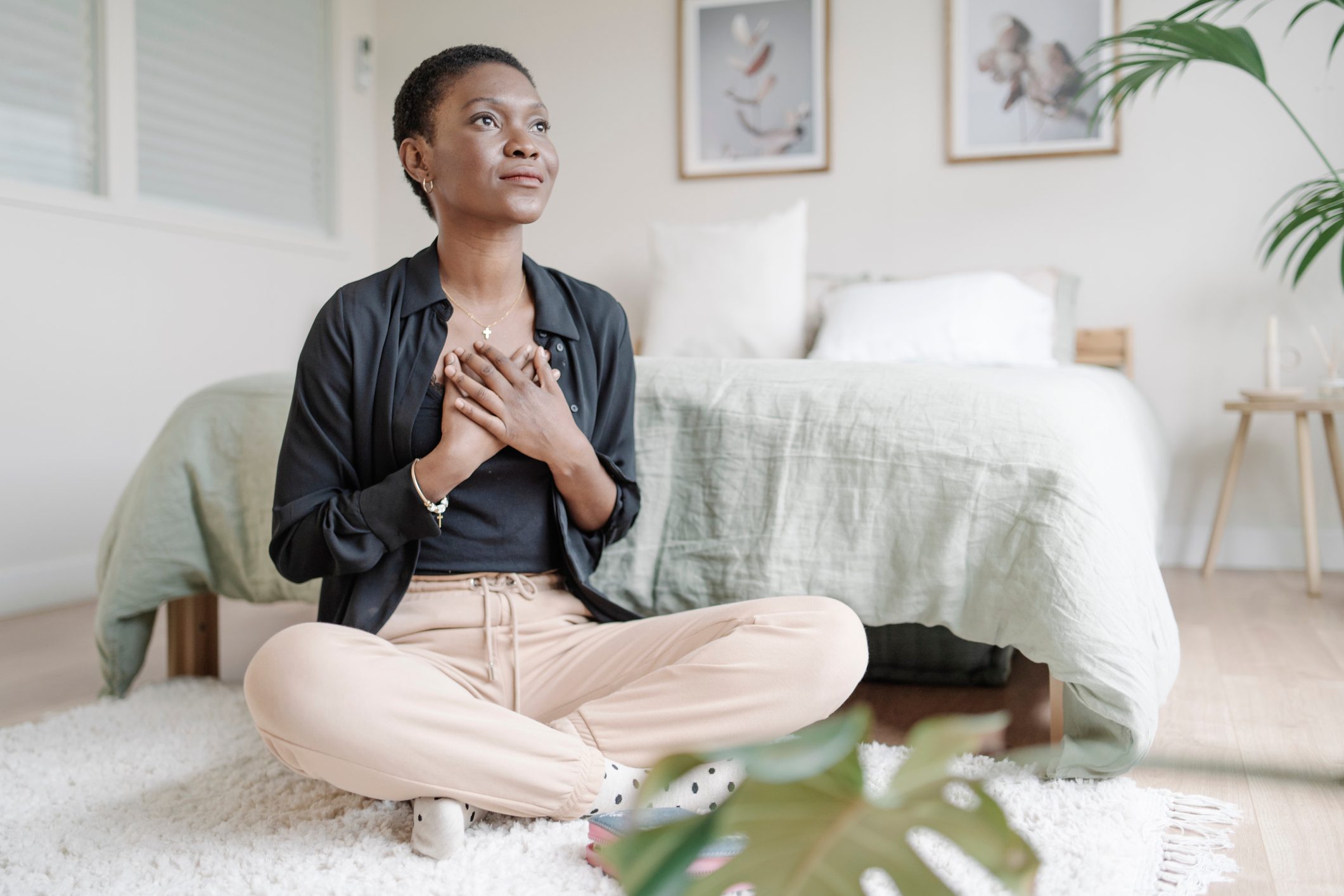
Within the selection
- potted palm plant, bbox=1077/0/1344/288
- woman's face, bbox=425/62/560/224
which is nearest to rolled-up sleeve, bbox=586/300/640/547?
woman's face, bbox=425/62/560/224

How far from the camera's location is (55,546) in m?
2.80

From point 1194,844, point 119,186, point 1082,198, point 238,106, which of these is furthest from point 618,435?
point 238,106

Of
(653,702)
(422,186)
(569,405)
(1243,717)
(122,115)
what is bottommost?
(1243,717)

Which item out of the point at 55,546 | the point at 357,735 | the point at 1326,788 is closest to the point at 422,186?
the point at 357,735

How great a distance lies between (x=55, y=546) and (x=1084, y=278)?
3138 mm

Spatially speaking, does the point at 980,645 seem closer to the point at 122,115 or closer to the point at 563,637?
the point at 563,637

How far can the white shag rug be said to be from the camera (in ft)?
3.72

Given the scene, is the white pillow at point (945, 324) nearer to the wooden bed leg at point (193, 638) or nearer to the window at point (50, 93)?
the wooden bed leg at point (193, 638)

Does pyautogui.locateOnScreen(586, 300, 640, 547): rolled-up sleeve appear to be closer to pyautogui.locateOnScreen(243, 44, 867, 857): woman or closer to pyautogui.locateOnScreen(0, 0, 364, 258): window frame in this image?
pyautogui.locateOnScreen(243, 44, 867, 857): woman

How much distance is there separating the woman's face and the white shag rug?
2.56 ft

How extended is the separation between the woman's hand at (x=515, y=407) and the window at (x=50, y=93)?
2106mm

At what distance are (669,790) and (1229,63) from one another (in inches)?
83.9

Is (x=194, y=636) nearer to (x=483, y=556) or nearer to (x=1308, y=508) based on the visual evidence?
(x=483, y=556)

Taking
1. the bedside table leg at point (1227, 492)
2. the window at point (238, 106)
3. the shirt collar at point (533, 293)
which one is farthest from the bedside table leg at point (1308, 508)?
the window at point (238, 106)
